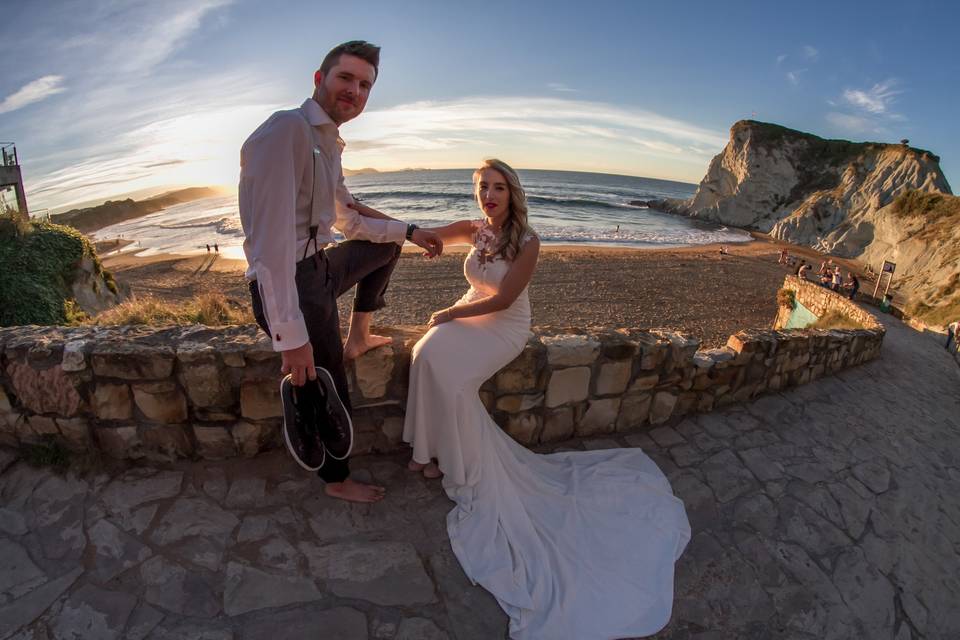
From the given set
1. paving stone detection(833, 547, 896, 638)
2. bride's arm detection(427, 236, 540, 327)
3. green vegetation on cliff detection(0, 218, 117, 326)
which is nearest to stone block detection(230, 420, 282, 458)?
bride's arm detection(427, 236, 540, 327)

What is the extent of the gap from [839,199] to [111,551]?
4591 cm

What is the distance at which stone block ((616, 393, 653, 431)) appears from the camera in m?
3.19

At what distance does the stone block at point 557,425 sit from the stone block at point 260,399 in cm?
162

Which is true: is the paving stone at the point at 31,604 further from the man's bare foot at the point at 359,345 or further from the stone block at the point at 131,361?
the man's bare foot at the point at 359,345

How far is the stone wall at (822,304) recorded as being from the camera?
27.3 ft

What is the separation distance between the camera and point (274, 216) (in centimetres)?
161

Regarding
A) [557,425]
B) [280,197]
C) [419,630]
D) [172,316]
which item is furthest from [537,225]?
[419,630]

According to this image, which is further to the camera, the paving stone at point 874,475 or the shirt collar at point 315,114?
the paving stone at point 874,475

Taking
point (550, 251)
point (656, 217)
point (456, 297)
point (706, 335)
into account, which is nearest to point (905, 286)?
point (706, 335)

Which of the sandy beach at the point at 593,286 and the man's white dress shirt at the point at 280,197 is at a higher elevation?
the man's white dress shirt at the point at 280,197

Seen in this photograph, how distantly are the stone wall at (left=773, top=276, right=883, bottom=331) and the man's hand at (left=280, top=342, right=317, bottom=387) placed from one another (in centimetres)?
864

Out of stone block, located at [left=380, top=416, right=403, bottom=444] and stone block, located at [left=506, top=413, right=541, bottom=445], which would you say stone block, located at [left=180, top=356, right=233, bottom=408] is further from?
stone block, located at [left=506, top=413, right=541, bottom=445]

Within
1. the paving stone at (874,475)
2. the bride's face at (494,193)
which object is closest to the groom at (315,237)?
the bride's face at (494,193)

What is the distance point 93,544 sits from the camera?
1891 mm
